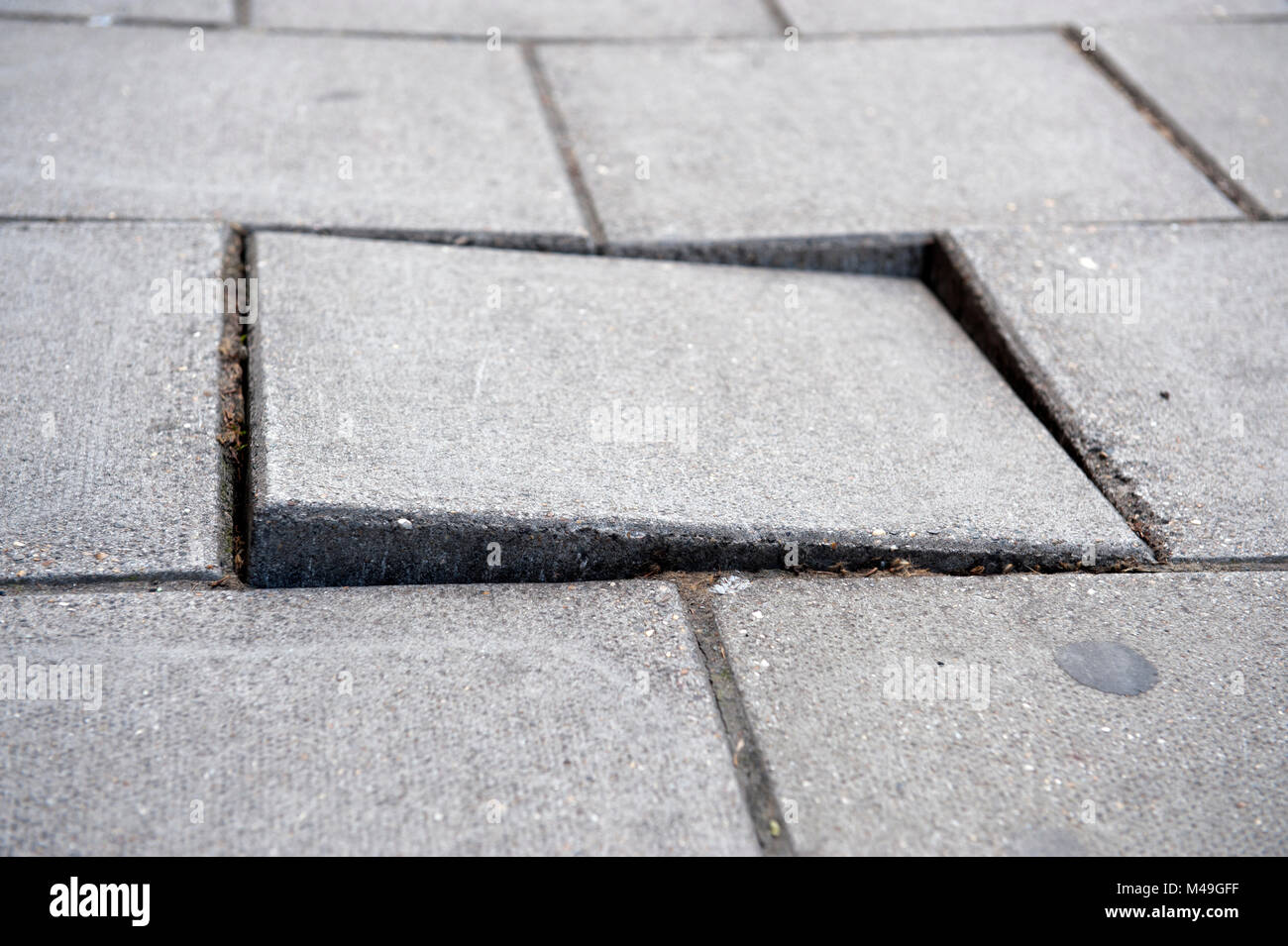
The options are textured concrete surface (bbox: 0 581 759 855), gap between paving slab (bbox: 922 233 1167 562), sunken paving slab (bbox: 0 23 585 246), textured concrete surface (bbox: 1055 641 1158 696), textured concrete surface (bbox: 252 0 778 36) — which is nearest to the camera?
textured concrete surface (bbox: 0 581 759 855)

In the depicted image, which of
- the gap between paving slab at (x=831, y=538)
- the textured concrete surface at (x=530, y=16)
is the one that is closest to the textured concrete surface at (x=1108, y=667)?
the gap between paving slab at (x=831, y=538)

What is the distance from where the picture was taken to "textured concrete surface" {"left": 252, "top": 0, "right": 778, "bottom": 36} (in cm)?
366

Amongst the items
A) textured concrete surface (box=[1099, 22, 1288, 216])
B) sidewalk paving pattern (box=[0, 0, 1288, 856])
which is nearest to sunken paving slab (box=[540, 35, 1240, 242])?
sidewalk paving pattern (box=[0, 0, 1288, 856])

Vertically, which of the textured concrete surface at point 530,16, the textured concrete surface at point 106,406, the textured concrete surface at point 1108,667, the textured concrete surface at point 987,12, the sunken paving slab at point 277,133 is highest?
the textured concrete surface at point 987,12

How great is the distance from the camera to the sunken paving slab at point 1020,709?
149cm

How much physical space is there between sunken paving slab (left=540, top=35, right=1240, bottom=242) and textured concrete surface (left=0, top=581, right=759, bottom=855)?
4.21 ft

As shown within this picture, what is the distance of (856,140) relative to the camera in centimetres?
311

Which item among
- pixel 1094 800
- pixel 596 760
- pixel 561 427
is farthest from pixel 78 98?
pixel 1094 800

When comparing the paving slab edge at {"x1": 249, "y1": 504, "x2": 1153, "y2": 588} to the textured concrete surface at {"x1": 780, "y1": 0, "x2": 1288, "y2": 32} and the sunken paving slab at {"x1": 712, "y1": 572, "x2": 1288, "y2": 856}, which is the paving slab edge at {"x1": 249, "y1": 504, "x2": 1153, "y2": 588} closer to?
the sunken paving slab at {"x1": 712, "y1": 572, "x2": 1288, "y2": 856}

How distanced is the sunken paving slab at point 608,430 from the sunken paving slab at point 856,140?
0.35 m

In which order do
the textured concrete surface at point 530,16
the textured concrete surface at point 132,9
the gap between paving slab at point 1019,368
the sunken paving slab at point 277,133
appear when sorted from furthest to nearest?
1. the textured concrete surface at point 530,16
2. the textured concrete surface at point 132,9
3. the sunken paving slab at point 277,133
4. the gap between paving slab at point 1019,368

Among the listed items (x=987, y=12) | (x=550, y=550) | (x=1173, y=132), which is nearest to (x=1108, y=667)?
(x=550, y=550)

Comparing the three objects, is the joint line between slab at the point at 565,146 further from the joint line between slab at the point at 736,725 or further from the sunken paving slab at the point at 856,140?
the joint line between slab at the point at 736,725
